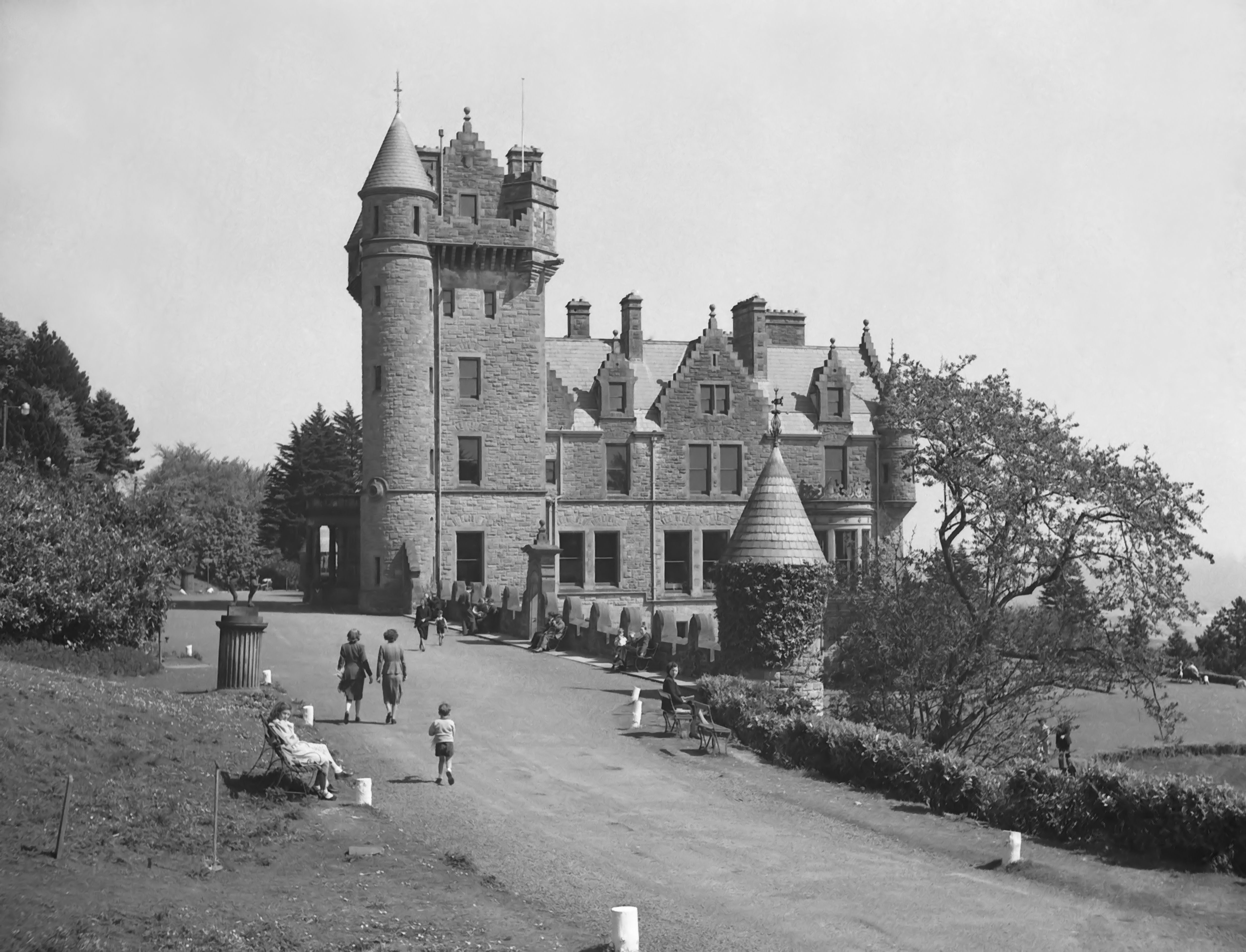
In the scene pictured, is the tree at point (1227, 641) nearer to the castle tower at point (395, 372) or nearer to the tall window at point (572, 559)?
the tall window at point (572, 559)

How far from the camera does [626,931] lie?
12.9 m

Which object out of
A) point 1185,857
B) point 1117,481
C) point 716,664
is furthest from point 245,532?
point 1185,857

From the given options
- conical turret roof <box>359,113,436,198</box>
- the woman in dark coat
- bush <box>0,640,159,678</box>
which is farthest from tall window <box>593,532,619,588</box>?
the woman in dark coat

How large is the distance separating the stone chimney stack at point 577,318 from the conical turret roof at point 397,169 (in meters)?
10.6

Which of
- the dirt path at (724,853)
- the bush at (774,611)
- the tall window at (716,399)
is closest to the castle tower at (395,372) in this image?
the tall window at (716,399)

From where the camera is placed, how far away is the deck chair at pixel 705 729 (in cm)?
2416

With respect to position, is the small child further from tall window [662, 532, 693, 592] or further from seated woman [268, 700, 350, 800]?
tall window [662, 532, 693, 592]

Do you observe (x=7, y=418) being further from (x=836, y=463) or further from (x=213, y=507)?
(x=836, y=463)

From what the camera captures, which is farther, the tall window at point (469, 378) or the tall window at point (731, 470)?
the tall window at point (731, 470)

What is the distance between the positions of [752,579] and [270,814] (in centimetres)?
1407

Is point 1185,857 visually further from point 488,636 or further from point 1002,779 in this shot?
point 488,636

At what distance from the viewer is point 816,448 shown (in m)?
61.8

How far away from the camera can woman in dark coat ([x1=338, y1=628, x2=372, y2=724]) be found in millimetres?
24703

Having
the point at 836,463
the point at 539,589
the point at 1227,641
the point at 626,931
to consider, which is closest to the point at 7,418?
the point at 539,589
